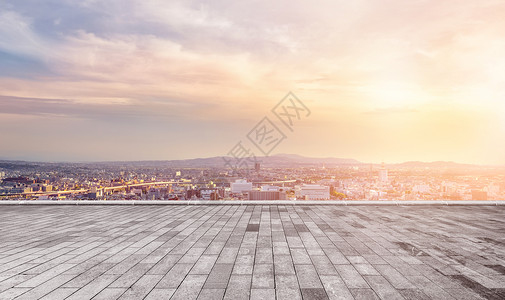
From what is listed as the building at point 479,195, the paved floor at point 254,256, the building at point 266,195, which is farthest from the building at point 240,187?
the building at point 479,195

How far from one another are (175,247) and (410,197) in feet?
40.6

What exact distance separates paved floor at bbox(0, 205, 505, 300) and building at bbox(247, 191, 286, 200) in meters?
3.36

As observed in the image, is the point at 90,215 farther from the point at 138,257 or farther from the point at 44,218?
the point at 138,257

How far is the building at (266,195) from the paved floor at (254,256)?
336cm

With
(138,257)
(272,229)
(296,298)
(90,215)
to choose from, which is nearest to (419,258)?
(296,298)

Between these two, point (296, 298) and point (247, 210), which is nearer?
point (296, 298)

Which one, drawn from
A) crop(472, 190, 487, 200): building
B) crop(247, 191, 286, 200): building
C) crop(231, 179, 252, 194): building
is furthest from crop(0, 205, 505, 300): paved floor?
crop(231, 179, 252, 194): building

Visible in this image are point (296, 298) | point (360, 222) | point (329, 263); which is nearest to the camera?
point (296, 298)

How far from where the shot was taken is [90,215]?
1158cm

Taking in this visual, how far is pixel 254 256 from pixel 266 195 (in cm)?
855

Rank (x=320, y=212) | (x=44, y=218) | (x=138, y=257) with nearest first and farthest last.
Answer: (x=138, y=257) < (x=44, y=218) < (x=320, y=212)

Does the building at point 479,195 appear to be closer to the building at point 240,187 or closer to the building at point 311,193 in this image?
the building at point 311,193

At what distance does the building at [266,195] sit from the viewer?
47.7 feet

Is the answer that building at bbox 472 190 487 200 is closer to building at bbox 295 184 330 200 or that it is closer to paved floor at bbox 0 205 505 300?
paved floor at bbox 0 205 505 300
